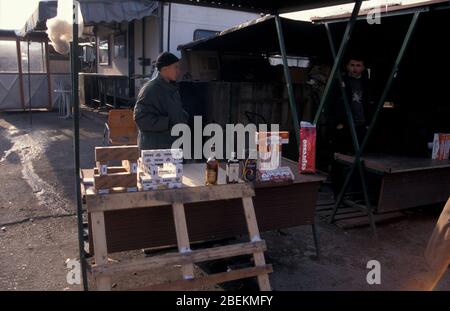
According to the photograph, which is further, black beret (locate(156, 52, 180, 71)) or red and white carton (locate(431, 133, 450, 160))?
red and white carton (locate(431, 133, 450, 160))

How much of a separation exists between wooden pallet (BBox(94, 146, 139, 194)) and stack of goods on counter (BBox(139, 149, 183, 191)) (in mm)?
71

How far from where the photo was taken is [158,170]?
9.12 ft

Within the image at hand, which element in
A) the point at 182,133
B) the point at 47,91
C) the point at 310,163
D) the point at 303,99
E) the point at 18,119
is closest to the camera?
the point at 310,163

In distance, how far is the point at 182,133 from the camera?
156 inches

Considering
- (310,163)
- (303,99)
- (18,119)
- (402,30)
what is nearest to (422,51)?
(402,30)

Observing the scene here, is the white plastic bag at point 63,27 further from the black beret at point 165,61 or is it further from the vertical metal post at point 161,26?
the vertical metal post at point 161,26

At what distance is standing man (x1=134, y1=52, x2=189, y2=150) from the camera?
3654 millimetres

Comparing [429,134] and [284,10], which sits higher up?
[284,10]

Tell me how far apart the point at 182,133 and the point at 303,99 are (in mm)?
4141

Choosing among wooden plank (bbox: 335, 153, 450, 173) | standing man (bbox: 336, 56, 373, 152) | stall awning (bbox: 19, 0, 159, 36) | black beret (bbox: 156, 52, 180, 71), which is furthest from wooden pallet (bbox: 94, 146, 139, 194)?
stall awning (bbox: 19, 0, 159, 36)

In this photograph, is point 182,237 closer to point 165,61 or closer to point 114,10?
point 165,61

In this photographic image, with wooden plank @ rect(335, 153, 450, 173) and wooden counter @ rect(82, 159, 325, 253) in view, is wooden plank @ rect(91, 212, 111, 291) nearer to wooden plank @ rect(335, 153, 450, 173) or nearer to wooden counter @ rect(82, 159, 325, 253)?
wooden counter @ rect(82, 159, 325, 253)

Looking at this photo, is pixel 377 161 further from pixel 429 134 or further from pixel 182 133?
pixel 182 133
